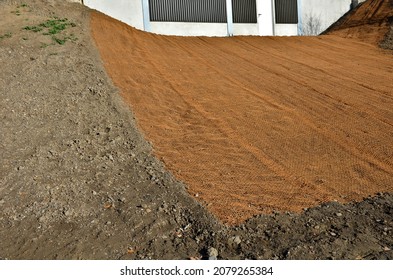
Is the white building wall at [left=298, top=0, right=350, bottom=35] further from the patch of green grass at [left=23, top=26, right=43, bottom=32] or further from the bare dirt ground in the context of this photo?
the patch of green grass at [left=23, top=26, right=43, bottom=32]

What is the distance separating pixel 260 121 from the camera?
831 centimetres

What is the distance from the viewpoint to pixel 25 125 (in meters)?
7.84

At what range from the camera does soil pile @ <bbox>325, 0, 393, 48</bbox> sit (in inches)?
832

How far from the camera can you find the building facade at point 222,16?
64.4ft

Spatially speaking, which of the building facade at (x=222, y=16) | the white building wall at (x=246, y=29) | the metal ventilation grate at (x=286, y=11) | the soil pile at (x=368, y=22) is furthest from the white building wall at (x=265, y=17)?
the soil pile at (x=368, y=22)

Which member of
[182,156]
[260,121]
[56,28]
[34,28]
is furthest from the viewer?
[56,28]

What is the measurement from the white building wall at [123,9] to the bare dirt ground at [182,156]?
6110mm

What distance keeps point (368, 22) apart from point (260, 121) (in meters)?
18.8

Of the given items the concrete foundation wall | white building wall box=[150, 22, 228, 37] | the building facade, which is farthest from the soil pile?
white building wall box=[150, 22, 228, 37]

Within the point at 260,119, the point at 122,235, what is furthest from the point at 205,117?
the point at 122,235

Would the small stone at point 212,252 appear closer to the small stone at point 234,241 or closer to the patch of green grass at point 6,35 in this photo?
the small stone at point 234,241

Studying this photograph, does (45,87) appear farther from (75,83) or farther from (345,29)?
(345,29)

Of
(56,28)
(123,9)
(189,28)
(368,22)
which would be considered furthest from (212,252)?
(368,22)

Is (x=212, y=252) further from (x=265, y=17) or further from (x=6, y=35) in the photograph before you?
(x=265, y=17)
